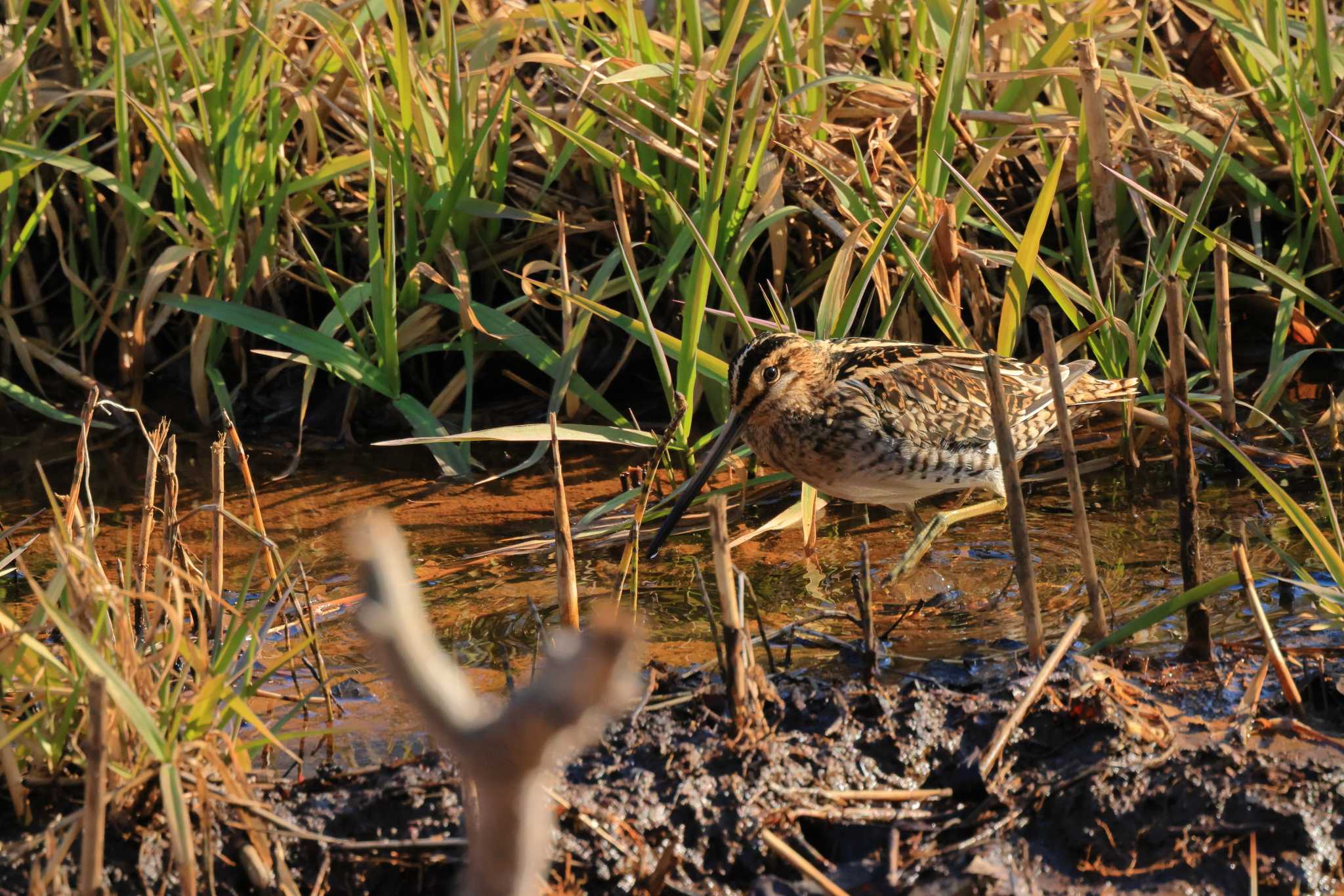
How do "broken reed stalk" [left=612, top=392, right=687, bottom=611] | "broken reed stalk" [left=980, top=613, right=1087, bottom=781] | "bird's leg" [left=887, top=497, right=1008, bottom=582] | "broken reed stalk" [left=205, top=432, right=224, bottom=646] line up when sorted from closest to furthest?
1. "broken reed stalk" [left=980, top=613, right=1087, bottom=781]
2. "broken reed stalk" [left=205, top=432, right=224, bottom=646]
3. "broken reed stalk" [left=612, top=392, right=687, bottom=611]
4. "bird's leg" [left=887, top=497, right=1008, bottom=582]

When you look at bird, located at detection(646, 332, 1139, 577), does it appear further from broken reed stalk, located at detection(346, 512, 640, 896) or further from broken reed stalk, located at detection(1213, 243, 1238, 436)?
broken reed stalk, located at detection(346, 512, 640, 896)

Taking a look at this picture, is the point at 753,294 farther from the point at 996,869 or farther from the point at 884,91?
the point at 996,869

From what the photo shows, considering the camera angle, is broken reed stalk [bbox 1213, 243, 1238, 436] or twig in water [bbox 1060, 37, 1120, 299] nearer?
broken reed stalk [bbox 1213, 243, 1238, 436]

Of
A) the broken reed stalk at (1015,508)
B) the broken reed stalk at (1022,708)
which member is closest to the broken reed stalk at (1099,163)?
the broken reed stalk at (1015,508)

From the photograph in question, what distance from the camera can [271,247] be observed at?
207 inches

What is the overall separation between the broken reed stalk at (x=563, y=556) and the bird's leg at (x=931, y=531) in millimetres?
1311

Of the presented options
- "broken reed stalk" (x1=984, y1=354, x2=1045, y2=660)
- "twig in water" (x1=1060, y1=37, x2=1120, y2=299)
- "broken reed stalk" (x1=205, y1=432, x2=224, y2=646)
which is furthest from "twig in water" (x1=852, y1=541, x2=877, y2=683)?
"twig in water" (x1=1060, y1=37, x2=1120, y2=299)

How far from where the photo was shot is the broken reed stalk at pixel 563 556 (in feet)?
10.3

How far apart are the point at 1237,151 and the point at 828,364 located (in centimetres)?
183

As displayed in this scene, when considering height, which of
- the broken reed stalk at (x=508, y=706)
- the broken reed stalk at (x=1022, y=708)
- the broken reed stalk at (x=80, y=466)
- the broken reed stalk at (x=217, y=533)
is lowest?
the broken reed stalk at (x=1022, y=708)

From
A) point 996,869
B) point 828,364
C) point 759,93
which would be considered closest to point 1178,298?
point 996,869

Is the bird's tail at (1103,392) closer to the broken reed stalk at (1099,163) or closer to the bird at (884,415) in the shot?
the bird at (884,415)

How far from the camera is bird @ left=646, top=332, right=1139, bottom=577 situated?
4.34 metres

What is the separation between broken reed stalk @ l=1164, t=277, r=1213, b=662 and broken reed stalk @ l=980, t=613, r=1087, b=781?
0.39 meters
